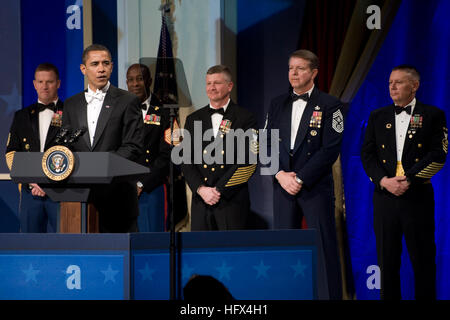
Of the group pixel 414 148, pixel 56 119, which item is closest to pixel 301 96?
pixel 414 148

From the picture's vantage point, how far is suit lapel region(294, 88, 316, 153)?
4234mm

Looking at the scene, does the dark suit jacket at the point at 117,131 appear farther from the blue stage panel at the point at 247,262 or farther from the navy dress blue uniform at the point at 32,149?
the navy dress blue uniform at the point at 32,149

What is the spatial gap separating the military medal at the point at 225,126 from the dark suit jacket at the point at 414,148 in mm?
857

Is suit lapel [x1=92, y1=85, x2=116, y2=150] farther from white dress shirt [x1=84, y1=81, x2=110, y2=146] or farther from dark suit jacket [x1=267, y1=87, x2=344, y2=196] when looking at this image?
dark suit jacket [x1=267, y1=87, x2=344, y2=196]

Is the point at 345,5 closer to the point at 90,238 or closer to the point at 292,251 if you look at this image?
the point at 292,251

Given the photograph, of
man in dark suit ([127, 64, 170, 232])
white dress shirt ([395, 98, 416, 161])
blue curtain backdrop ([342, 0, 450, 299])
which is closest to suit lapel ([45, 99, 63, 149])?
man in dark suit ([127, 64, 170, 232])

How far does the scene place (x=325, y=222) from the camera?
4.18 metres

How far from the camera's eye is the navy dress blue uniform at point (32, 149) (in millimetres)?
4406

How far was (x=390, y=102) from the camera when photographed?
4633mm

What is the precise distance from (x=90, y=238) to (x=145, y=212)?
190cm

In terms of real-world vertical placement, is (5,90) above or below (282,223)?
above

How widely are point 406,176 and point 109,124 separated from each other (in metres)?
1.79

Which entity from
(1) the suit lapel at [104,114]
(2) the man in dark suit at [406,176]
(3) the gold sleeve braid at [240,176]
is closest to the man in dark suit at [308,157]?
(3) the gold sleeve braid at [240,176]

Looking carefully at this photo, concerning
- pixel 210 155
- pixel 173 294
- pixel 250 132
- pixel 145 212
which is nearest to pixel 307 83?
pixel 250 132
